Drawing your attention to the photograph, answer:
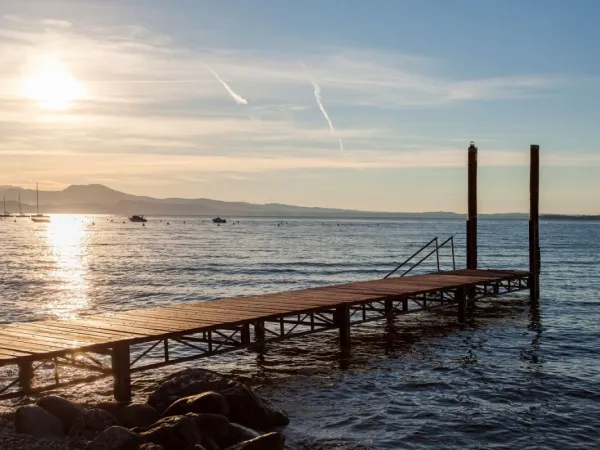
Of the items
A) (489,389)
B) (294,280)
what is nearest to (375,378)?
(489,389)

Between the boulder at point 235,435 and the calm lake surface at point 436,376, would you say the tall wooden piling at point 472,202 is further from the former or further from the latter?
the boulder at point 235,435

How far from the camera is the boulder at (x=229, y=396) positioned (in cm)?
1238

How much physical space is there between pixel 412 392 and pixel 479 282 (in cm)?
1249

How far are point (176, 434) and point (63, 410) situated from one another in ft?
8.31

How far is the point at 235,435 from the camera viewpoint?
11109 mm

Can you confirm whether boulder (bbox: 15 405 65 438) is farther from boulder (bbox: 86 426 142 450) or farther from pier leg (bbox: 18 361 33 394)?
pier leg (bbox: 18 361 33 394)

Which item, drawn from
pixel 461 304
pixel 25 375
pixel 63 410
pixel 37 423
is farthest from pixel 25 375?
pixel 461 304

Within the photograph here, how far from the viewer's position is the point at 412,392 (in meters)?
15.6

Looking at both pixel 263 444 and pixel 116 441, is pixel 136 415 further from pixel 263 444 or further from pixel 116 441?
pixel 263 444

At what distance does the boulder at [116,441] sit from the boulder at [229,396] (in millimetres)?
2480

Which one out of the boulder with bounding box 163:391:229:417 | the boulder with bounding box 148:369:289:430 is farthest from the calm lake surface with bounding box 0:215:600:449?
the boulder with bounding box 163:391:229:417

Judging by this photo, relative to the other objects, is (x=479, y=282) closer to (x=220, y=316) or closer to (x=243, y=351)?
(x=243, y=351)

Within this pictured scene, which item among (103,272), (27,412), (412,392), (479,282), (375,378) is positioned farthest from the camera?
(103,272)

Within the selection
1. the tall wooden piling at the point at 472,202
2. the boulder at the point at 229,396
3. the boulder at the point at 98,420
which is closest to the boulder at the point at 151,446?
the boulder at the point at 98,420
